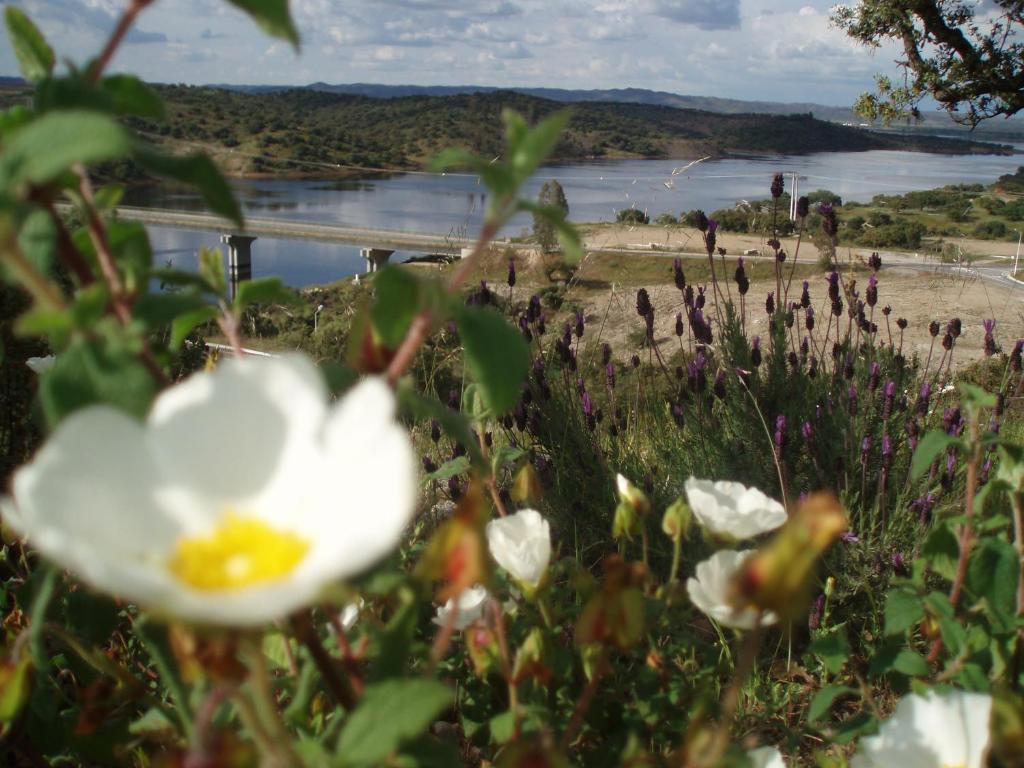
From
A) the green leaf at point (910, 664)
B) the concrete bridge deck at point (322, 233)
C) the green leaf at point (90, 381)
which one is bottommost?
the concrete bridge deck at point (322, 233)

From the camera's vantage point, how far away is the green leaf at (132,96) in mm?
641

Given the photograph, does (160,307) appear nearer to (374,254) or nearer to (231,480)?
(231,480)

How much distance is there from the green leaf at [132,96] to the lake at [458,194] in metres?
15.5

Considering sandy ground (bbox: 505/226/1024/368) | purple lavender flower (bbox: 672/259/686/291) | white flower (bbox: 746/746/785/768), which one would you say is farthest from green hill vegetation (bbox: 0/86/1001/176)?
white flower (bbox: 746/746/785/768)

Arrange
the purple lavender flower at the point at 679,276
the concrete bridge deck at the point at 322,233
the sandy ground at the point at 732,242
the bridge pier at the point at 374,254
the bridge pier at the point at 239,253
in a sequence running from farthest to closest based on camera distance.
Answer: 1. the bridge pier at the point at 239,253
2. the concrete bridge deck at the point at 322,233
3. the bridge pier at the point at 374,254
4. the sandy ground at the point at 732,242
5. the purple lavender flower at the point at 679,276

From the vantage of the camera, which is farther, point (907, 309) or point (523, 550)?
point (907, 309)

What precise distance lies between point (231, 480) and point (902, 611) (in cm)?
75

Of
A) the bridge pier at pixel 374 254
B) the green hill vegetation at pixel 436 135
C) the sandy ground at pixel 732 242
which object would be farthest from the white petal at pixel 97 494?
the green hill vegetation at pixel 436 135

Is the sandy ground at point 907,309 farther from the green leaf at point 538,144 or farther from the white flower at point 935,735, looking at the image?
the green leaf at point 538,144

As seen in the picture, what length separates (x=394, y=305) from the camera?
0.59 metres

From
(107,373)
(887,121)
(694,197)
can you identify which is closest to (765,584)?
(107,373)

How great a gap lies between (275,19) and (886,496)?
2.08 meters

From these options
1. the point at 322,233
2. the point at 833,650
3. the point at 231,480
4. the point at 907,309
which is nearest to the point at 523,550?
the point at 833,650

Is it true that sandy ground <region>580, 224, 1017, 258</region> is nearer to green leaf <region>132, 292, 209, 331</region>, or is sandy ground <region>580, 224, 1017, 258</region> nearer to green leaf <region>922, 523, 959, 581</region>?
green leaf <region>922, 523, 959, 581</region>
